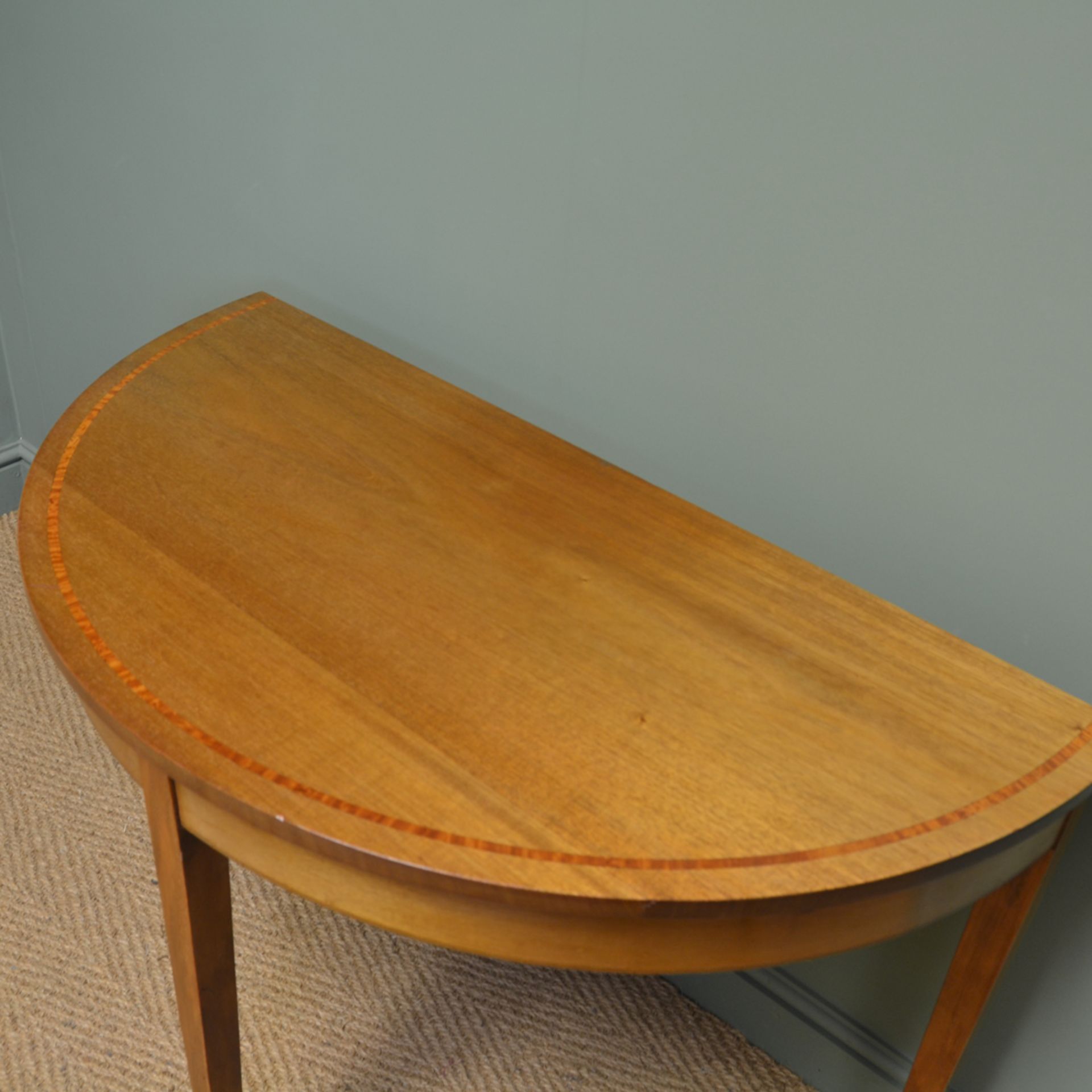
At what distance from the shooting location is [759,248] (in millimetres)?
1171

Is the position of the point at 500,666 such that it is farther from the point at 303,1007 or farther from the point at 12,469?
the point at 12,469

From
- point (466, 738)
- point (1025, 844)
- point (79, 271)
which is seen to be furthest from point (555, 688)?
point (79, 271)

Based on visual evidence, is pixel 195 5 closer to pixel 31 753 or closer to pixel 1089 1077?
pixel 31 753

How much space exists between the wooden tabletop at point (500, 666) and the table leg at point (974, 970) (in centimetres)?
18

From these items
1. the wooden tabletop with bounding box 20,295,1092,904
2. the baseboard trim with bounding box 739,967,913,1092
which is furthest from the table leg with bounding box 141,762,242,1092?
the baseboard trim with bounding box 739,967,913,1092

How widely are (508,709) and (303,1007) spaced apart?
2.85ft

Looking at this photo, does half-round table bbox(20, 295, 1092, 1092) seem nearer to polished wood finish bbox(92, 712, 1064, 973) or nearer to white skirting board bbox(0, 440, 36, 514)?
polished wood finish bbox(92, 712, 1064, 973)

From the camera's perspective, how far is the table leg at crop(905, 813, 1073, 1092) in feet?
3.49

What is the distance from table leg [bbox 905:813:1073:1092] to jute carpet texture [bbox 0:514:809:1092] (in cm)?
37

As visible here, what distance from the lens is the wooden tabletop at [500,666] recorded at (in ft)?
2.80

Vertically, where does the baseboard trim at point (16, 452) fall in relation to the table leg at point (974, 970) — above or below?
below

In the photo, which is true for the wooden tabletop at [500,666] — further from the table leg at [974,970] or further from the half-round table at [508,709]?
the table leg at [974,970]

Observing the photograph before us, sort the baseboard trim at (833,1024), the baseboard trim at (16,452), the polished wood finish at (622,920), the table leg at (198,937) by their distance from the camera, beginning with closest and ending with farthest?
the polished wood finish at (622,920), the table leg at (198,937), the baseboard trim at (833,1024), the baseboard trim at (16,452)

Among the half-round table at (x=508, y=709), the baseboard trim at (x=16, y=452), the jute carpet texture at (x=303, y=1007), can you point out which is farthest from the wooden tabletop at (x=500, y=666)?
the baseboard trim at (x=16, y=452)
